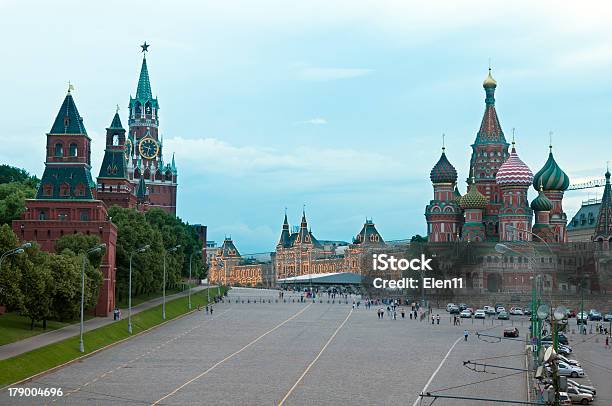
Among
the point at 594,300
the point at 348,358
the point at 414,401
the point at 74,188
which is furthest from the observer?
the point at 594,300

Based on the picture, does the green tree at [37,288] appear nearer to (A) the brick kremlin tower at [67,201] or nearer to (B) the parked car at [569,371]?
Result: (A) the brick kremlin tower at [67,201]

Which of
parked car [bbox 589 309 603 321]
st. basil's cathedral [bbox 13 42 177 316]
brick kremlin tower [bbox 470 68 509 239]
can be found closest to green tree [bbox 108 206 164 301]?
st. basil's cathedral [bbox 13 42 177 316]

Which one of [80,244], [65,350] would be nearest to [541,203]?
[80,244]

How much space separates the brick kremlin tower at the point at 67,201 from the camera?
103 meters

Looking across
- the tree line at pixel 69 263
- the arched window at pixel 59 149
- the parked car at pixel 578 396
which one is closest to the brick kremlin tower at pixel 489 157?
the tree line at pixel 69 263

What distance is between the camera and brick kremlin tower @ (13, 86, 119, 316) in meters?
103

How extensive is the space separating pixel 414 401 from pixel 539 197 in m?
124

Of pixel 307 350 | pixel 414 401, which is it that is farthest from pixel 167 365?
pixel 414 401

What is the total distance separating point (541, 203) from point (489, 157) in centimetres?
1321

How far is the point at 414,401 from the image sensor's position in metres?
52.0

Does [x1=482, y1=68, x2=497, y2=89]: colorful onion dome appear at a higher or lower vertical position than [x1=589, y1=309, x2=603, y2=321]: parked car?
higher

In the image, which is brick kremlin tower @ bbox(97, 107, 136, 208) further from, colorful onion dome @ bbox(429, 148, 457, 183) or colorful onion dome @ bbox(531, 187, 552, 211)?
colorful onion dome @ bbox(531, 187, 552, 211)

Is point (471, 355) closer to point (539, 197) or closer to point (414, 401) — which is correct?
point (414, 401)

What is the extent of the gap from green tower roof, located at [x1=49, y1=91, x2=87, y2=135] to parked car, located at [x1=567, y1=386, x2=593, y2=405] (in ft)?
220
